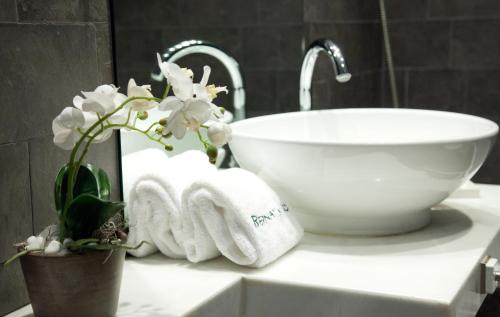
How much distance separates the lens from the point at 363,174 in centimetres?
124

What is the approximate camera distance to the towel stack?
117 centimetres

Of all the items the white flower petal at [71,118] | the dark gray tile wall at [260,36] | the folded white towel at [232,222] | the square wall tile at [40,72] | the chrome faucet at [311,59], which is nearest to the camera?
the white flower petal at [71,118]

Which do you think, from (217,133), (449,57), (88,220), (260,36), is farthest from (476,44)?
(88,220)

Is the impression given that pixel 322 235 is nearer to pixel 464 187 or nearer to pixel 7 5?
pixel 464 187

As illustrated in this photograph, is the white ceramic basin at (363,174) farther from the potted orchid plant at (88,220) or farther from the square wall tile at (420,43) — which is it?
the square wall tile at (420,43)

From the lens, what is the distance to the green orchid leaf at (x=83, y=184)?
3.21 feet

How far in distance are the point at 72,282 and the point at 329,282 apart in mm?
403

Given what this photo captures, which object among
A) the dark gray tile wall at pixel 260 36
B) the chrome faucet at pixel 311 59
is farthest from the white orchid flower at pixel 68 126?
the chrome faucet at pixel 311 59

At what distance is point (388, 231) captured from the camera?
1.38 m

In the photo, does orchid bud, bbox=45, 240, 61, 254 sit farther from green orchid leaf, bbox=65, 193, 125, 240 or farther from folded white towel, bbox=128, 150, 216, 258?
folded white towel, bbox=128, 150, 216, 258

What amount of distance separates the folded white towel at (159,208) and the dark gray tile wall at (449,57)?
62.4 inches

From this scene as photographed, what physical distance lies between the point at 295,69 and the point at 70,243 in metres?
1.07

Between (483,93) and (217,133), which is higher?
(217,133)

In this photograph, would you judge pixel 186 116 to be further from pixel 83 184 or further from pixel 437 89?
pixel 437 89
